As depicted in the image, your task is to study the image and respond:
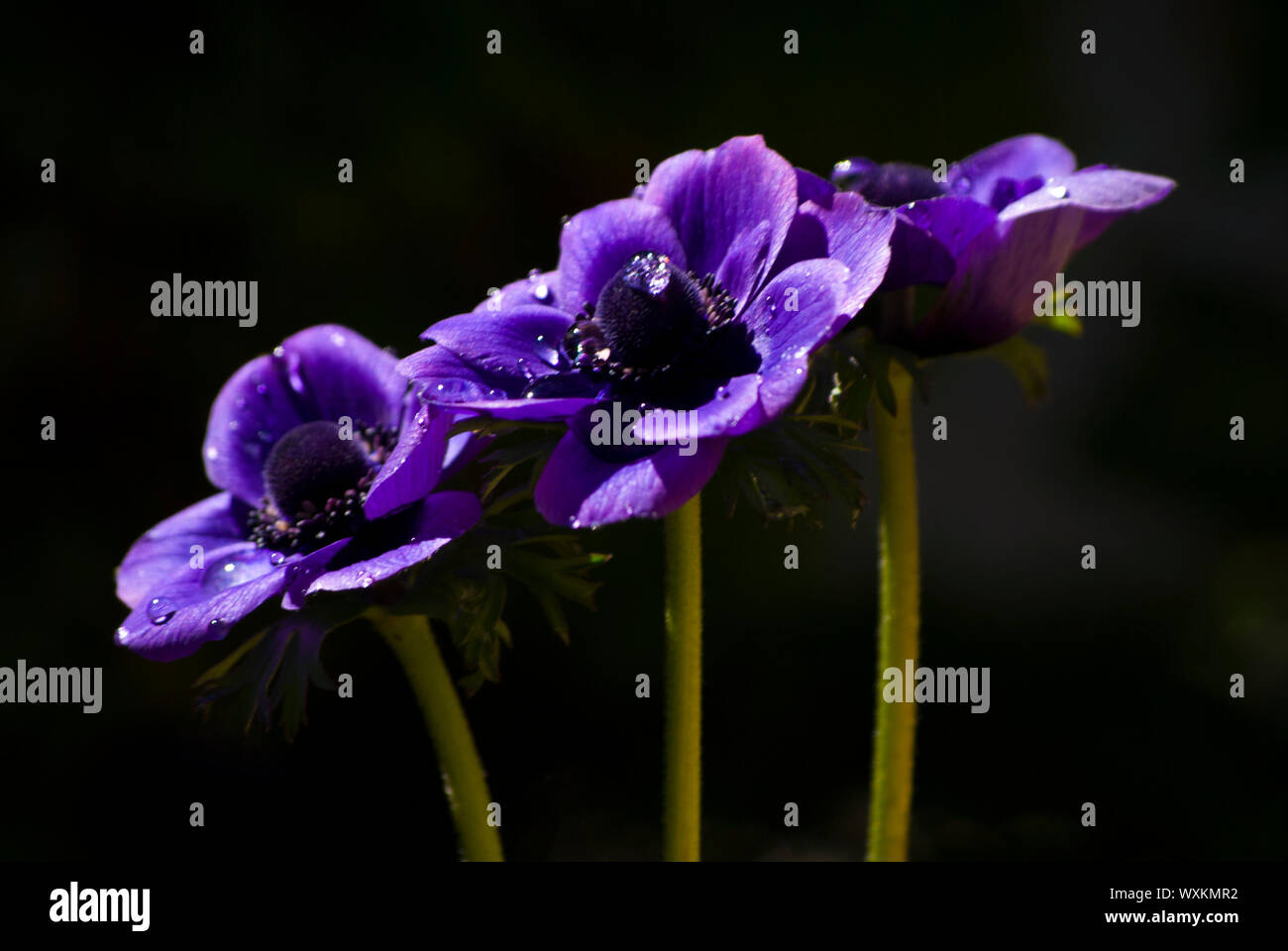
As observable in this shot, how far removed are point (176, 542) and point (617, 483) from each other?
1.67 feet

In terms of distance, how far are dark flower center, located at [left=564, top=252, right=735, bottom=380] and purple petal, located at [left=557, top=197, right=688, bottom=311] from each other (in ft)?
0.17

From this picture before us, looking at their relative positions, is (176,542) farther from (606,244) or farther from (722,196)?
(722,196)

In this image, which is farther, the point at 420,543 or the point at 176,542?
the point at 176,542

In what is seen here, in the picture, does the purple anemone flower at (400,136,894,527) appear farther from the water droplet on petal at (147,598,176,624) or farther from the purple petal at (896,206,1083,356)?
the water droplet on petal at (147,598,176,624)

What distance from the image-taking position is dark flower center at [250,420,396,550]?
1.03 meters

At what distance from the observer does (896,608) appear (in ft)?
3.73

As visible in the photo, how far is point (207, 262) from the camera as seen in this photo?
2445 millimetres

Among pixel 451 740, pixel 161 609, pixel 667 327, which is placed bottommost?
pixel 451 740

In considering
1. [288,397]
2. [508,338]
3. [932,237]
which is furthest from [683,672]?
[288,397]

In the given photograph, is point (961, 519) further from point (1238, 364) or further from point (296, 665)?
point (296, 665)

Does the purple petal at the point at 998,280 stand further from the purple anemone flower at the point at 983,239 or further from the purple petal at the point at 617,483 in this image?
the purple petal at the point at 617,483

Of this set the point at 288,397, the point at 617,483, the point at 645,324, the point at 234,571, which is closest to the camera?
the point at 617,483
